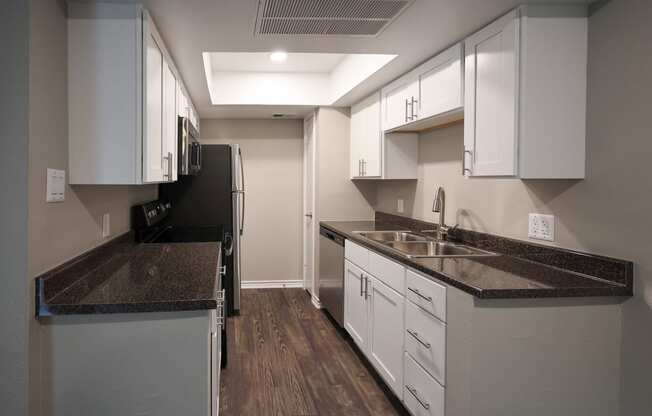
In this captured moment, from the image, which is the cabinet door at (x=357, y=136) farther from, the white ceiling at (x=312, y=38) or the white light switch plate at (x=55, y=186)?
the white light switch plate at (x=55, y=186)

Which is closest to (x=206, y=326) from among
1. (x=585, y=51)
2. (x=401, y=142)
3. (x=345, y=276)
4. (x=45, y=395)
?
(x=45, y=395)

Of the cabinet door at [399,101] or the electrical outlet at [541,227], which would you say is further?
the cabinet door at [399,101]

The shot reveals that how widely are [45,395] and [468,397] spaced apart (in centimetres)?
148

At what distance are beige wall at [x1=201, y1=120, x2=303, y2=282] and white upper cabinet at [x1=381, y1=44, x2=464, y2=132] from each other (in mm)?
2062

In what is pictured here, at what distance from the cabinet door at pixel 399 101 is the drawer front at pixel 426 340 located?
4.50 ft

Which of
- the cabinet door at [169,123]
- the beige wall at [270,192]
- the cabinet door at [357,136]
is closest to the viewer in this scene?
the cabinet door at [169,123]

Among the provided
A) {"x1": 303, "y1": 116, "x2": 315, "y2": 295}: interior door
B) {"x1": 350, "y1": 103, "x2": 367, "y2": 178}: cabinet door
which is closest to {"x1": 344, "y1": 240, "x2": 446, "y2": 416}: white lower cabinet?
{"x1": 350, "y1": 103, "x2": 367, "y2": 178}: cabinet door

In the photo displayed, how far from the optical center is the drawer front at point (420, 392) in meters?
2.03

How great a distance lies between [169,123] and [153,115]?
1.79 ft

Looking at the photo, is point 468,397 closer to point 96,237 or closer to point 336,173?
point 96,237

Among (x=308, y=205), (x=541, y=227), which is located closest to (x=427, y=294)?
(x=541, y=227)

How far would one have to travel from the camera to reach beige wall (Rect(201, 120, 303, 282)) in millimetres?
5383

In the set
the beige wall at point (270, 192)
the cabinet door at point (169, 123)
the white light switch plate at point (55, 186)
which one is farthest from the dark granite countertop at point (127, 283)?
the beige wall at point (270, 192)

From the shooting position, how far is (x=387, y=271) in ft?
8.68
